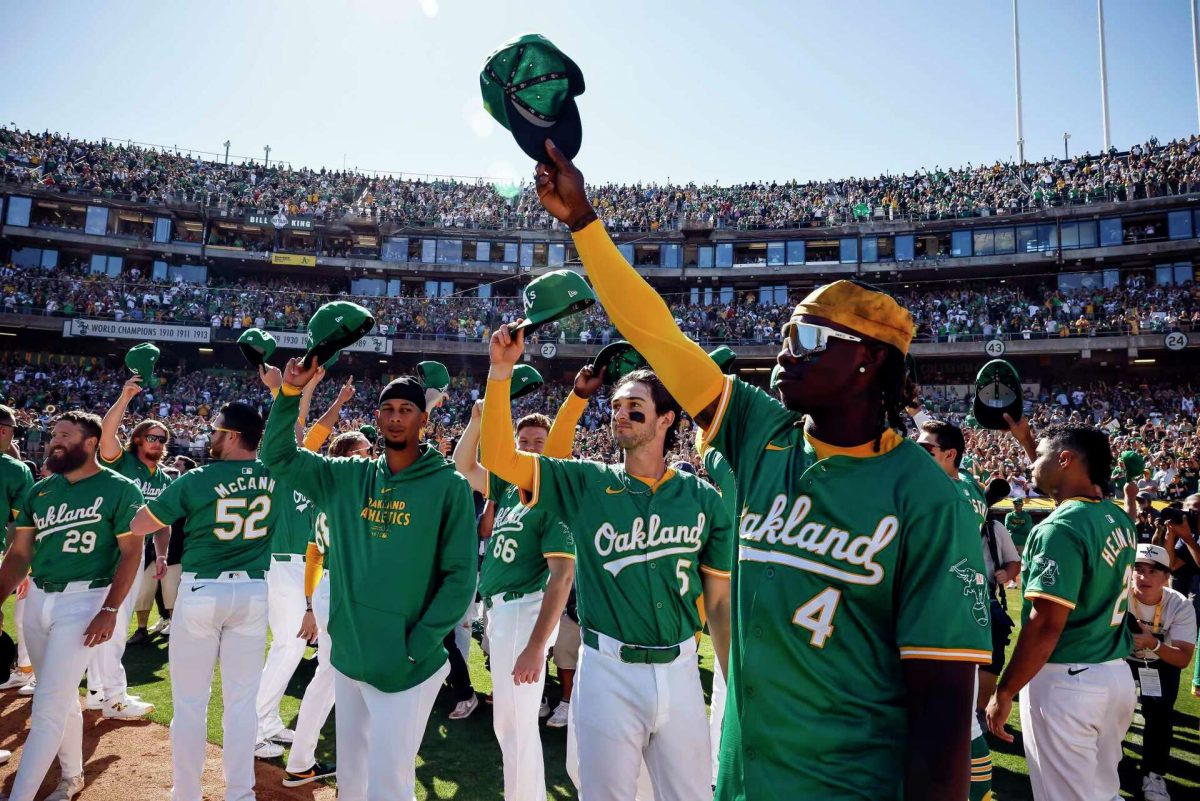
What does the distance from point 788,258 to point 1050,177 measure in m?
13.8

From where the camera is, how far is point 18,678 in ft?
24.9

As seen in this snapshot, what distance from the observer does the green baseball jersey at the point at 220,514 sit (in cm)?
509

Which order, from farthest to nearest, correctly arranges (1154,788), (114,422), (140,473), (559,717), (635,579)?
(140,473) → (114,422) → (559,717) → (1154,788) → (635,579)

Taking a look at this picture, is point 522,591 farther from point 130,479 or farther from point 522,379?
point 130,479

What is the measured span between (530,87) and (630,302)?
2.37 feet

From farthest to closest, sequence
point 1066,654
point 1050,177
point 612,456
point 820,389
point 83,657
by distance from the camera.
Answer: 1. point 1050,177
2. point 612,456
3. point 83,657
4. point 1066,654
5. point 820,389

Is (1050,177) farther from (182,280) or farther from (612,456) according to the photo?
(182,280)

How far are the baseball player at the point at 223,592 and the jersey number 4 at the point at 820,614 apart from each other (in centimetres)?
419

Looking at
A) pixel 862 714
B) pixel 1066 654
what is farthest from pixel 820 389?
pixel 1066 654

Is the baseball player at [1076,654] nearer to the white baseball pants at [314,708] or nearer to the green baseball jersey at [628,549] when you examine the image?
the green baseball jersey at [628,549]

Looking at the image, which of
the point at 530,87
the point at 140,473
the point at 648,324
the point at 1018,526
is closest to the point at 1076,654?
the point at 648,324

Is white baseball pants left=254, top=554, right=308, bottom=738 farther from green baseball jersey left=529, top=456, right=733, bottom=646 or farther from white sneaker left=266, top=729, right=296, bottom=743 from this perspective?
green baseball jersey left=529, top=456, right=733, bottom=646

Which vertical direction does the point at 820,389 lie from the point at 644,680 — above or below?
above

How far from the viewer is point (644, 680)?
3.51m
